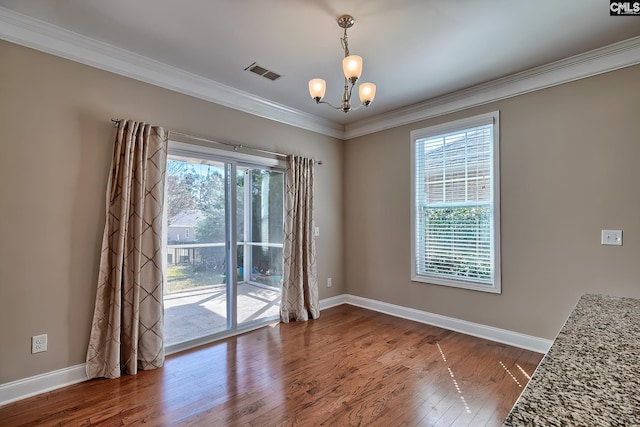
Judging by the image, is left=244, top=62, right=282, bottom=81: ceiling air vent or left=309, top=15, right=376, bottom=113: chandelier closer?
left=309, top=15, right=376, bottom=113: chandelier

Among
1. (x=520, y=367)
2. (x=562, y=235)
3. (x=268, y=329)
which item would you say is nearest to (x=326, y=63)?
(x=562, y=235)

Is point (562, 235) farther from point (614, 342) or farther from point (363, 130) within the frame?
point (363, 130)

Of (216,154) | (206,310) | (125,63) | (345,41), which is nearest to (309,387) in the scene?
(206,310)

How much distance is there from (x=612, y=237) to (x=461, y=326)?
1749 millimetres

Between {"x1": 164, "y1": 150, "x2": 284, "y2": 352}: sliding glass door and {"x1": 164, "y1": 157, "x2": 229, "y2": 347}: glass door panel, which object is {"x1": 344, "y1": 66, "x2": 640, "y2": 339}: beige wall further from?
{"x1": 164, "y1": 157, "x2": 229, "y2": 347}: glass door panel

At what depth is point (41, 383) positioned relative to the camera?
243 cm

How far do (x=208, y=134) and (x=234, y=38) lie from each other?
1.16m

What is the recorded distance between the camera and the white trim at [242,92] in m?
2.44

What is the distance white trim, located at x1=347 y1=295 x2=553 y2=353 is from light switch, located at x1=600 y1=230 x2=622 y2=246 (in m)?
1.10

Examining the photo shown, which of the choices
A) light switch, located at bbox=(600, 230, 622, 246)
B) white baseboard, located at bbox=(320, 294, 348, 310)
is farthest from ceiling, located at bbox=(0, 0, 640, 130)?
white baseboard, located at bbox=(320, 294, 348, 310)

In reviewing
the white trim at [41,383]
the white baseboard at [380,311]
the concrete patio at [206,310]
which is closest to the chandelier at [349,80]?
the concrete patio at [206,310]

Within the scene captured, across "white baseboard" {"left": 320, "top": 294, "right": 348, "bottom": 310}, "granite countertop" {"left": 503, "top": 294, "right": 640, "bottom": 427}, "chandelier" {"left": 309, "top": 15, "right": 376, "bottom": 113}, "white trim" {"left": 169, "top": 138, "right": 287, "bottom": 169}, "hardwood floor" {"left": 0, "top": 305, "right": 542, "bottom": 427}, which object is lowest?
"hardwood floor" {"left": 0, "top": 305, "right": 542, "bottom": 427}

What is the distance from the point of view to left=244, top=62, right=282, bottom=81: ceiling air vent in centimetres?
310

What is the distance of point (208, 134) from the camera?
136 inches
